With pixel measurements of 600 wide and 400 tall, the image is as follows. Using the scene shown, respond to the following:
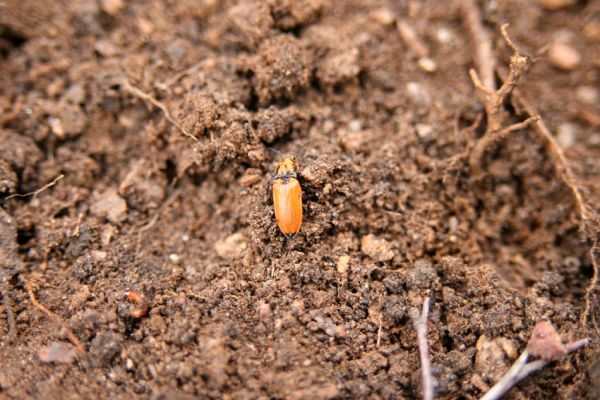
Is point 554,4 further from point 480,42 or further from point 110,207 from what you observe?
point 110,207

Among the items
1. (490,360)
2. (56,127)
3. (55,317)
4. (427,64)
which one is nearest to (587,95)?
(427,64)

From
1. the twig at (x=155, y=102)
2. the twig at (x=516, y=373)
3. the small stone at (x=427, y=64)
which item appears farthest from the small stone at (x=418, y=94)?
the twig at (x=516, y=373)

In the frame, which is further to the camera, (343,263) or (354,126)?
(354,126)

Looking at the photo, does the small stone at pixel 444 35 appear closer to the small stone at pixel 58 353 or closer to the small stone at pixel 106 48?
the small stone at pixel 106 48

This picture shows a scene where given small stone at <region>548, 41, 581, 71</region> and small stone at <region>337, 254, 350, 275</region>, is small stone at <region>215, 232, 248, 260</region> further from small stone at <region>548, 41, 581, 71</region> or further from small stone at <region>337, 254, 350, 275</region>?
small stone at <region>548, 41, 581, 71</region>

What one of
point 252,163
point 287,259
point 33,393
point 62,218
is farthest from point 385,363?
point 62,218

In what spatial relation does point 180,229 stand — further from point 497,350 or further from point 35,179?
point 497,350
